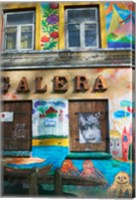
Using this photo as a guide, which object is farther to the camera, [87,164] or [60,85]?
[60,85]

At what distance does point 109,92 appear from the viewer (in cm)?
553

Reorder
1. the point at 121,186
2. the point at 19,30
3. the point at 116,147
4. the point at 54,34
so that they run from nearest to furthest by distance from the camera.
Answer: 1. the point at 121,186
2. the point at 116,147
3. the point at 54,34
4. the point at 19,30

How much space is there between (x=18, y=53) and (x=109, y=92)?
5.90 feet

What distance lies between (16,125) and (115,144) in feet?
5.83

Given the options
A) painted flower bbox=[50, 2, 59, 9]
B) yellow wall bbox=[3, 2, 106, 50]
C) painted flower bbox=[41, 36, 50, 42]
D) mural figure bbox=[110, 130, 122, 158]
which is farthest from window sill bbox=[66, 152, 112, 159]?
painted flower bbox=[50, 2, 59, 9]

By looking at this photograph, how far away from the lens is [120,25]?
5574mm

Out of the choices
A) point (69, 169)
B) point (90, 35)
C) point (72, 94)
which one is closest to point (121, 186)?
point (69, 169)

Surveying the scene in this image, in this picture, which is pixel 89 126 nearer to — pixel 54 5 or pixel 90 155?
pixel 90 155

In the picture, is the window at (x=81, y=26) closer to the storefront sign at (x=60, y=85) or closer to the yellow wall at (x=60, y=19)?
the yellow wall at (x=60, y=19)

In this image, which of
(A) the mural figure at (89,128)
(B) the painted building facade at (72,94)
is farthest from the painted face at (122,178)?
(A) the mural figure at (89,128)

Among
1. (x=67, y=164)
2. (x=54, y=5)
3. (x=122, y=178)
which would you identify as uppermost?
(x=54, y=5)

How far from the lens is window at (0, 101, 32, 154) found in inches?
218

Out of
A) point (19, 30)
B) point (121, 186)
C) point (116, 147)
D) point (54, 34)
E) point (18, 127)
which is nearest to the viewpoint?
point (121, 186)

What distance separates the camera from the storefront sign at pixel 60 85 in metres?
5.54
